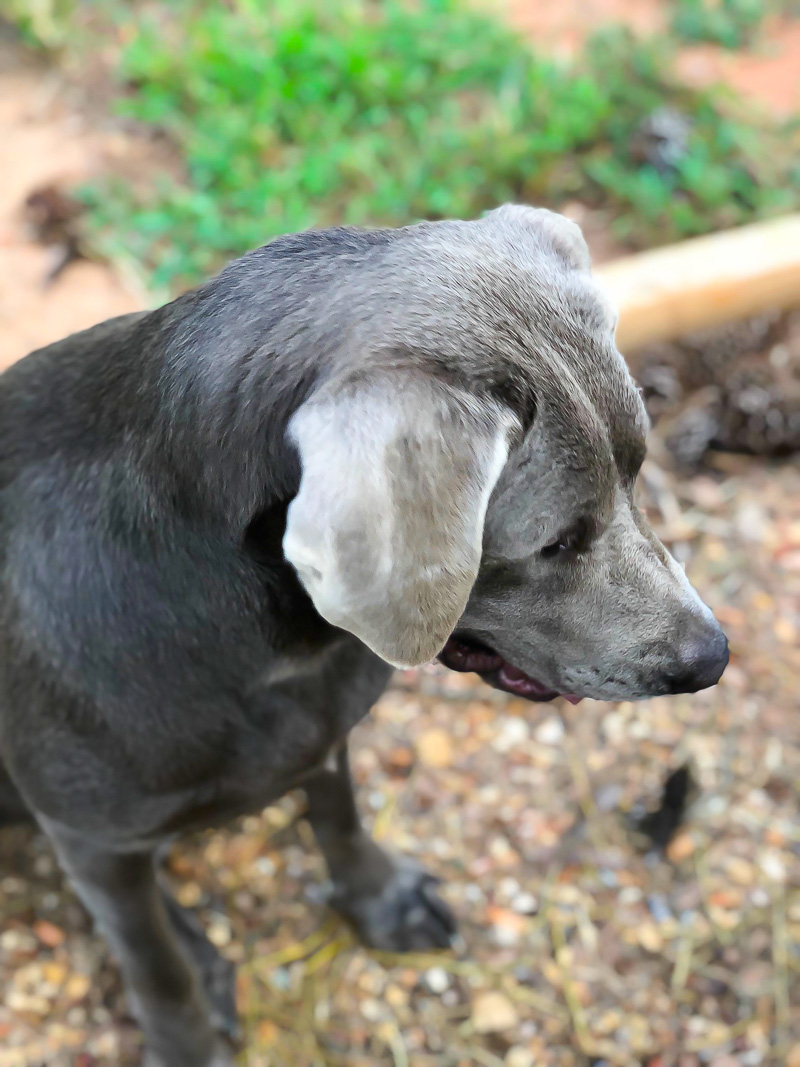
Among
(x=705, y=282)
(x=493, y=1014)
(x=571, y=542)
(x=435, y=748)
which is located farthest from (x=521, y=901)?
(x=705, y=282)

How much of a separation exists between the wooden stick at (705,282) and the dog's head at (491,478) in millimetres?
1628

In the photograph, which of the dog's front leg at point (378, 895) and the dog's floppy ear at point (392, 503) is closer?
the dog's floppy ear at point (392, 503)

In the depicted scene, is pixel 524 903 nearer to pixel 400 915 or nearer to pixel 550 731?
pixel 400 915

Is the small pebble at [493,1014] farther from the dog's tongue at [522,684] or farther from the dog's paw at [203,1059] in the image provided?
the dog's tongue at [522,684]

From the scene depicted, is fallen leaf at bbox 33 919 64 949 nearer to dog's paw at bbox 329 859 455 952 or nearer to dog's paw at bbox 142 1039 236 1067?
dog's paw at bbox 142 1039 236 1067

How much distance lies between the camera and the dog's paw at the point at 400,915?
2309 mm

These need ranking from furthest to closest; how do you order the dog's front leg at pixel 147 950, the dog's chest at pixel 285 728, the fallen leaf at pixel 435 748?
the fallen leaf at pixel 435 748
the dog's front leg at pixel 147 950
the dog's chest at pixel 285 728

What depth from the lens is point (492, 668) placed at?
1604 mm

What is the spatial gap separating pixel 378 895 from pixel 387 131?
2.86 m

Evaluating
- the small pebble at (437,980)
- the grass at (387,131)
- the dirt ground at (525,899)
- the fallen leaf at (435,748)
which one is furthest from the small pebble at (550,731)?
the grass at (387,131)

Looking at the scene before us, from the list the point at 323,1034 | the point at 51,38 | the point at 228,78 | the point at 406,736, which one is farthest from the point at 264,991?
the point at 51,38

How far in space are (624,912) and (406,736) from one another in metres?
0.67

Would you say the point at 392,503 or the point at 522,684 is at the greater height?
the point at 392,503

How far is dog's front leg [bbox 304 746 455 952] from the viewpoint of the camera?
7.49ft
